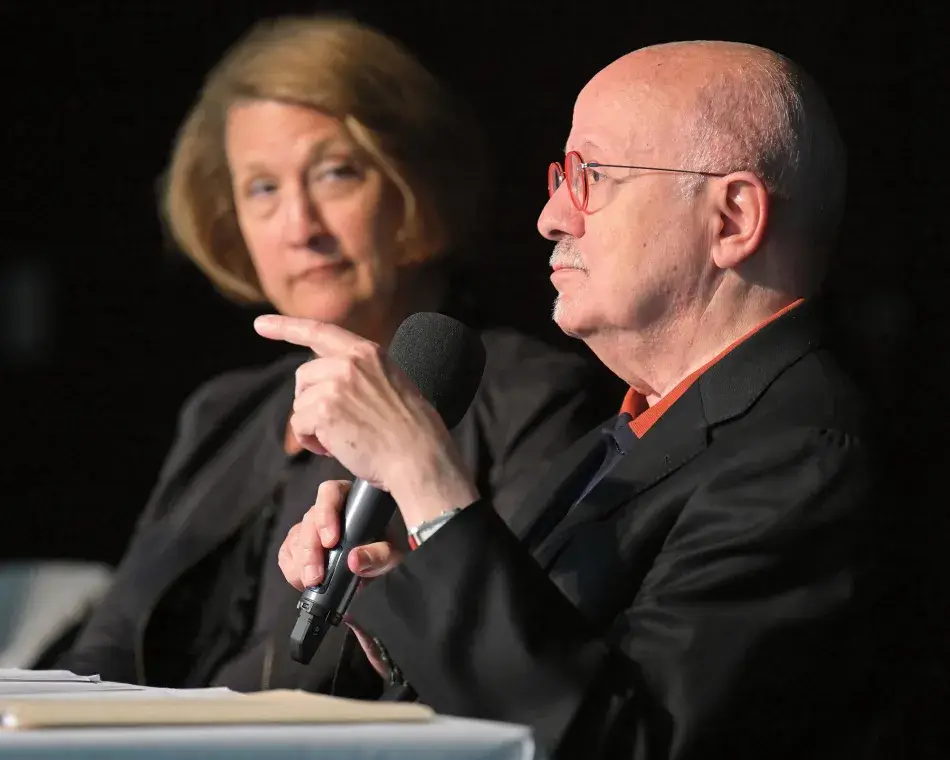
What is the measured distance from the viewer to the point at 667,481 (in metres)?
1.59

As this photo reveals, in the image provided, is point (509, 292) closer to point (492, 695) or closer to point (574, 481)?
point (574, 481)

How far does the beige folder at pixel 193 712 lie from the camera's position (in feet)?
3.18

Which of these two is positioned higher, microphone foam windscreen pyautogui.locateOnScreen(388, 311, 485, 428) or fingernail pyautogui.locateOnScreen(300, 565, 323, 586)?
microphone foam windscreen pyautogui.locateOnScreen(388, 311, 485, 428)

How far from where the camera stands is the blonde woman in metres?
2.46

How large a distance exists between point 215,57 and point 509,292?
1.01 meters

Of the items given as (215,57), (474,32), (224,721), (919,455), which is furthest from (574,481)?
(215,57)

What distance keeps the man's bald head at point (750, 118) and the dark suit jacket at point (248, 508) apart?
70cm

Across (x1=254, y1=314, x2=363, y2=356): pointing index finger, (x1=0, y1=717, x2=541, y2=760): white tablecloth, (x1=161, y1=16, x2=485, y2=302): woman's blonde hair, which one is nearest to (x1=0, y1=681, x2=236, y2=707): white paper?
(x1=0, y1=717, x2=541, y2=760): white tablecloth

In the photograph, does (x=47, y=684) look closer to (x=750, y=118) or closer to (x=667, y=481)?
(x=667, y=481)

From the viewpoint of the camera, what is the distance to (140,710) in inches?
39.2

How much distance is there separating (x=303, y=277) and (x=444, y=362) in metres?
1.14

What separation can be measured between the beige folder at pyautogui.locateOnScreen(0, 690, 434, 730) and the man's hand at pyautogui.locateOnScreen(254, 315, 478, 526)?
34cm

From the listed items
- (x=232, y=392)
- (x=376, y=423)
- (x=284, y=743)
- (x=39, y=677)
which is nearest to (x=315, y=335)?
(x=376, y=423)

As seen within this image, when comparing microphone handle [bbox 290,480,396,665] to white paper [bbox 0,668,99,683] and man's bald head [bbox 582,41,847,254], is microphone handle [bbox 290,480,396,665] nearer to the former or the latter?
white paper [bbox 0,668,99,683]
